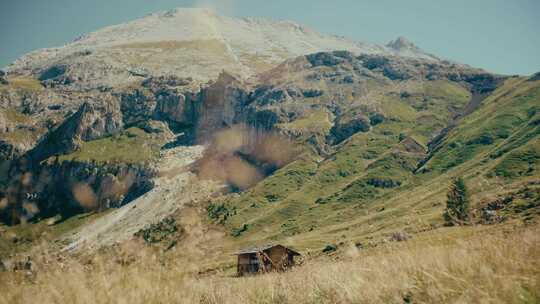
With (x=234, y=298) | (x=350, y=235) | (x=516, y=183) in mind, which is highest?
(x=234, y=298)

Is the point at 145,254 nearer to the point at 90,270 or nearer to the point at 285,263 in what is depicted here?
the point at 90,270

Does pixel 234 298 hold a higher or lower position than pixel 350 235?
higher

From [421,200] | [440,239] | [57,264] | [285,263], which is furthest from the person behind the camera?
[421,200]

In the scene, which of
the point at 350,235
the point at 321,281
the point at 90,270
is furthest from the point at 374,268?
the point at 350,235

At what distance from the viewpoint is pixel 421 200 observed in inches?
7776

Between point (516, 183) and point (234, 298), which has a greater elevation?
point (234, 298)

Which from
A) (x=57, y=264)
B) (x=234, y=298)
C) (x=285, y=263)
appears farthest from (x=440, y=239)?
(x=57, y=264)

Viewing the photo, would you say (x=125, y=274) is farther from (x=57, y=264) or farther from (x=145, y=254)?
(x=57, y=264)

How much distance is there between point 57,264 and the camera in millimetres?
9555

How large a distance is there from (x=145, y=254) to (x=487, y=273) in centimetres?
645

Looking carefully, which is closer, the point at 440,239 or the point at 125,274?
the point at 125,274

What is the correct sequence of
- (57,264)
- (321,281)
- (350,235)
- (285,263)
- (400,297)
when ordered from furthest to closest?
1. (350,235)
2. (285,263)
3. (321,281)
4. (57,264)
5. (400,297)

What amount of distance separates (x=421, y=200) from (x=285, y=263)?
19424 centimetres

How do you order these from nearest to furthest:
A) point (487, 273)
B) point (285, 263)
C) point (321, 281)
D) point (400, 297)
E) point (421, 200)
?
point (487, 273) < point (400, 297) < point (321, 281) < point (285, 263) < point (421, 200)
